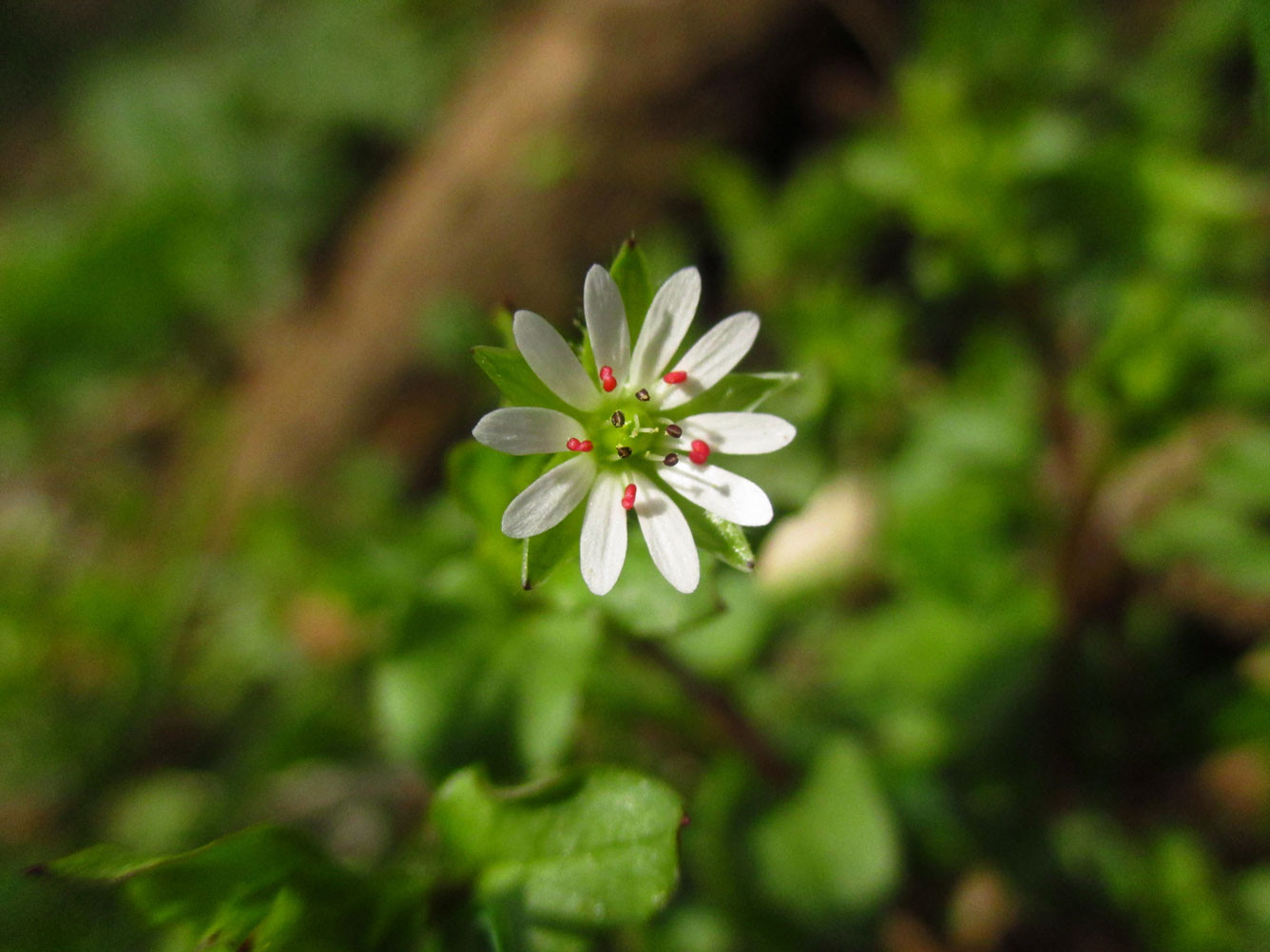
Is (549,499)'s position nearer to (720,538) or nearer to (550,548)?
(550,548)

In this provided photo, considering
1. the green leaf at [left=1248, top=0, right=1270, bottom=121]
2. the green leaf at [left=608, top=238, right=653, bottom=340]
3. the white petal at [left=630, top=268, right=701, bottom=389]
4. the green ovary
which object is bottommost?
the green leaf at [left=1248, top=0, right=1270, bottom=121]

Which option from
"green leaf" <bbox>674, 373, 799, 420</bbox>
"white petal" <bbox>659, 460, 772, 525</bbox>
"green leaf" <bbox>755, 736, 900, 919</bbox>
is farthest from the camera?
"green leaf" <bbox>755, 736, 900, 919</bbox>

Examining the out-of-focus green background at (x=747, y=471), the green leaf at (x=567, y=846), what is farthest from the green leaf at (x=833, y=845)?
the green leaf at (x=567, y=846)

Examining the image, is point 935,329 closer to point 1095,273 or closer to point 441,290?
point 1095,273

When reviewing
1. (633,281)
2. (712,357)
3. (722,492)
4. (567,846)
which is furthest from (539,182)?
(567,846)

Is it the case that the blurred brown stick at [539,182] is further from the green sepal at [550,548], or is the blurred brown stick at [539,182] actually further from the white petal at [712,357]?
the green sepal at [550,548]

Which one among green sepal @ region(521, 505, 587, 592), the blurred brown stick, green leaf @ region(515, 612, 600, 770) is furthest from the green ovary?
the blurred brown stick

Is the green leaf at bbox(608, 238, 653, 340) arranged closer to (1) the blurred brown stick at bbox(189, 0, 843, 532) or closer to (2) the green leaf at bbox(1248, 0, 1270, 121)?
(2) the green leaf at bbox(1248, 0, 1270, 121)
